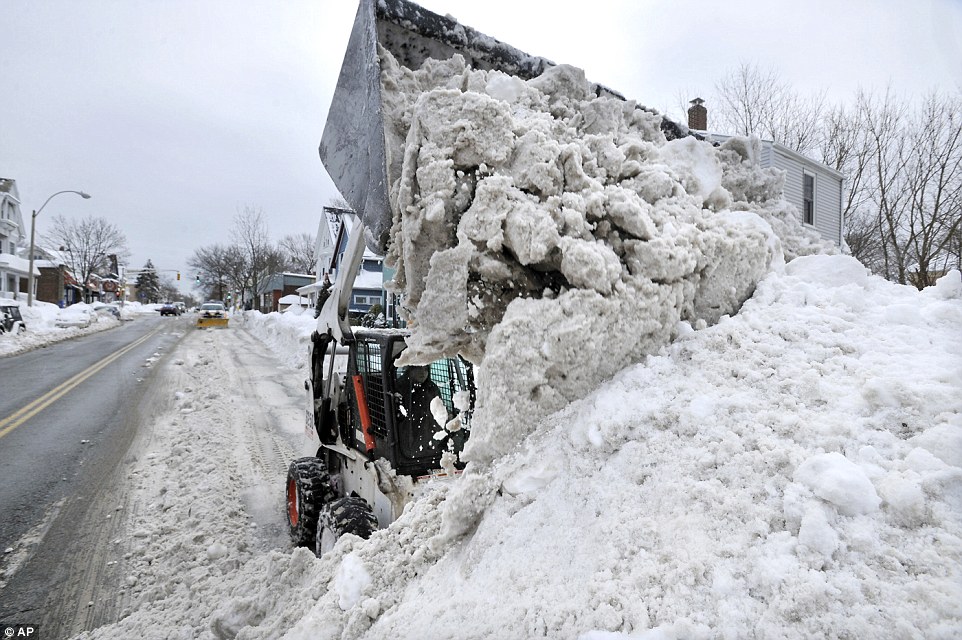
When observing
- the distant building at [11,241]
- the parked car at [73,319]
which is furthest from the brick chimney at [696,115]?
the distant building at [11,241]

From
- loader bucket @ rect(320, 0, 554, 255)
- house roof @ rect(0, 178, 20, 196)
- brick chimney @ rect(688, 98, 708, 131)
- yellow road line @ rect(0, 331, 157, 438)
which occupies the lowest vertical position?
yellow road line @ rect(0, 331, 157, 438)

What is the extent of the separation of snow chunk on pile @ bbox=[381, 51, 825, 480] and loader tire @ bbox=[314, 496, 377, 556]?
6.11ft

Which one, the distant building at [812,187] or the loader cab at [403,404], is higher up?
the distant building at [812,187]

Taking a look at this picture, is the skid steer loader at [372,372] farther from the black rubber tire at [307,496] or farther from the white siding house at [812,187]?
the white siding house at [812,187]

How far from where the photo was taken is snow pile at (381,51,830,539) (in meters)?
2.08

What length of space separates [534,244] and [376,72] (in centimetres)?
135

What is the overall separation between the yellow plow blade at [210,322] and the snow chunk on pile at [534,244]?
3253 centimetres

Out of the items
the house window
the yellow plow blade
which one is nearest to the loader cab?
the house window

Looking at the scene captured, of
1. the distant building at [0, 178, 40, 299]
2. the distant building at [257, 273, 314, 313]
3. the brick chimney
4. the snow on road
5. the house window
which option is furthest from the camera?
the distant building at [257, 273, 314, 313]

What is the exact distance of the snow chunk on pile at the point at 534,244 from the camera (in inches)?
82.0

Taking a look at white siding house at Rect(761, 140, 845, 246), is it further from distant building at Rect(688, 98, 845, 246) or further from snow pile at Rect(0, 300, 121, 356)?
snow pile at Rect(0, 300, 121, 356)

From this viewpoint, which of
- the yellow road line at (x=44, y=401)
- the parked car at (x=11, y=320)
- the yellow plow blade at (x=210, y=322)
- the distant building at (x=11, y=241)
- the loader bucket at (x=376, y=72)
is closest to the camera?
the loader bucket at (x=376, y=72)

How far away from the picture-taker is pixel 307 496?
446cm

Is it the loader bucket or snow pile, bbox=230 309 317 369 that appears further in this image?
snow pile, bbox=230 309 317 369
